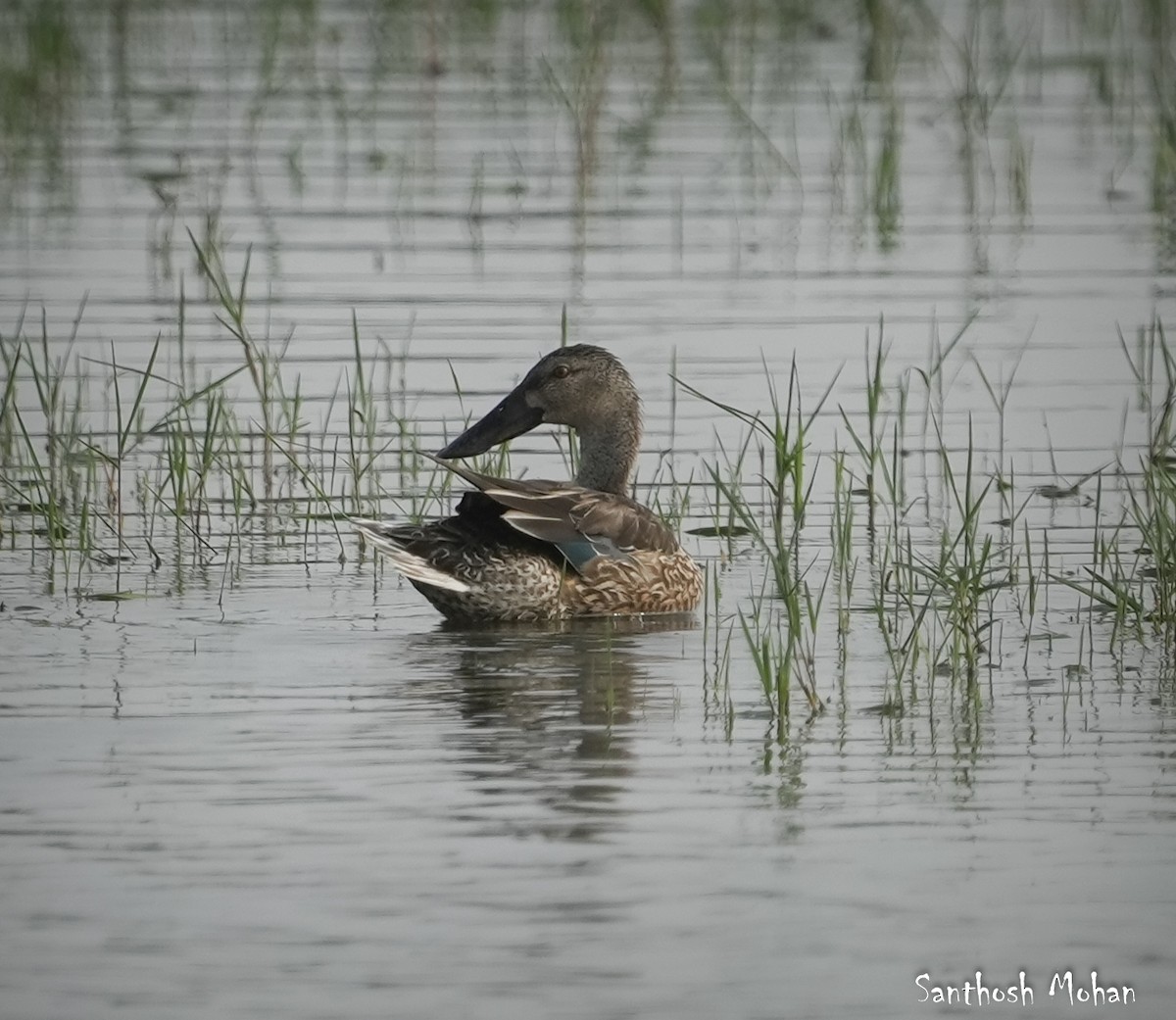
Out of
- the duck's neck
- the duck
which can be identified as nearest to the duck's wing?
the duck

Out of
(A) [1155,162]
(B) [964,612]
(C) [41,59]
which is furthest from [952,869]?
(C) [41,59]

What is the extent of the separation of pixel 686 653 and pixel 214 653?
129 centimetres

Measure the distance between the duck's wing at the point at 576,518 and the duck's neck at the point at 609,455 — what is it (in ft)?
1.92

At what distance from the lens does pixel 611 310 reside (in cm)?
1097

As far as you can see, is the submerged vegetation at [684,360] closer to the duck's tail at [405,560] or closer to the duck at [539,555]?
the duck at [539,555]

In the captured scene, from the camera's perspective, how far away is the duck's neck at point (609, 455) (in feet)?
27.2

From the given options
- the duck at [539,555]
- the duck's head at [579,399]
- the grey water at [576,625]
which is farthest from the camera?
the duck's head at [579,399]

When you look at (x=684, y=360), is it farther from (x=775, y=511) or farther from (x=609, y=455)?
(x=775, y=511)

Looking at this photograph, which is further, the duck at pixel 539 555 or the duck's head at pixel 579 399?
the duck's head at pixel 579 399

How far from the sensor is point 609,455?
833cm

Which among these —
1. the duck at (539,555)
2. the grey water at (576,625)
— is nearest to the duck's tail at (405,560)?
the duck at (539,555)

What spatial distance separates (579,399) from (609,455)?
0.71 feet

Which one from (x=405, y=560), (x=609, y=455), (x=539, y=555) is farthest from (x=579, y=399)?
(x=405, y=560)

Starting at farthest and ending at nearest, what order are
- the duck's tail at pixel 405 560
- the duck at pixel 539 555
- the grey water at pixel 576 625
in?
the duck at pixel 539 555 → the duck's tail at pixel 405 560 → the grey water at pixel 576 625
